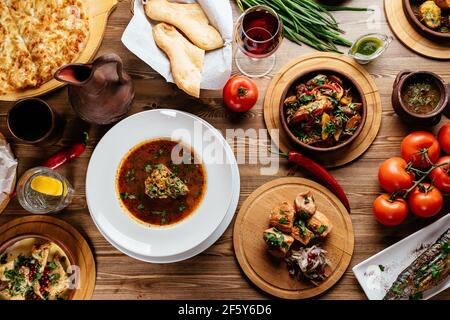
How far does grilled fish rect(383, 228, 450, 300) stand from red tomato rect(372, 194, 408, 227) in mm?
235

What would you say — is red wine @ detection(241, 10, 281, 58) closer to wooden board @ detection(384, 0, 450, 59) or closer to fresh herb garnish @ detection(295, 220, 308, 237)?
wooden board @ detection(384, 0, 450, 59)

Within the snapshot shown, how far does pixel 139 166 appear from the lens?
9.69 ft

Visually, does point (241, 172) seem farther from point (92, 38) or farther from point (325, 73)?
point (92, 38)

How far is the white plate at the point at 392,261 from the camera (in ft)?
9.46

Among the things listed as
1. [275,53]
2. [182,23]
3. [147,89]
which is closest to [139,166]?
[147,89]

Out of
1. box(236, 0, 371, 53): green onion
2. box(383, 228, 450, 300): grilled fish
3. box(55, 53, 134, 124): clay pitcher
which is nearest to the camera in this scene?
box(55, 53, 134, 124): clay pitcher

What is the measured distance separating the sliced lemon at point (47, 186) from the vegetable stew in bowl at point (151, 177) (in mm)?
321

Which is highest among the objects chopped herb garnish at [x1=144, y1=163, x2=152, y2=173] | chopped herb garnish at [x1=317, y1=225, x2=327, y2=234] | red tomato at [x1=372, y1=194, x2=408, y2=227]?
red tomato at [x1=372, y1=194, x2=408, y2=227]

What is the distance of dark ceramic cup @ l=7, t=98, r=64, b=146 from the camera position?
9.21ft

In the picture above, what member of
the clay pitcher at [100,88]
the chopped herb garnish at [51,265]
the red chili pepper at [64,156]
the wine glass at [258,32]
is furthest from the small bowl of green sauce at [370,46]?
the chopped herb garnish at [51,265]

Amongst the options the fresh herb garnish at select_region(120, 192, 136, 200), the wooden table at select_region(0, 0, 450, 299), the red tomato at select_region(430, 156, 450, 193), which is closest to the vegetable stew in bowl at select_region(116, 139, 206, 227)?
the fresh herb garnish at select_region(120, 192, 136, 200)

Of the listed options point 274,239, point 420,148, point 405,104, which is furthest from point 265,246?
point 405,104

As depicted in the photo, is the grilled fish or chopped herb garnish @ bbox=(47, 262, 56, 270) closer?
the grilled fish
